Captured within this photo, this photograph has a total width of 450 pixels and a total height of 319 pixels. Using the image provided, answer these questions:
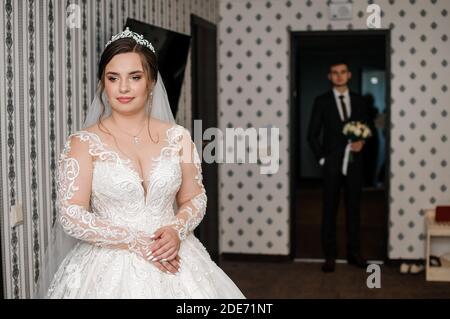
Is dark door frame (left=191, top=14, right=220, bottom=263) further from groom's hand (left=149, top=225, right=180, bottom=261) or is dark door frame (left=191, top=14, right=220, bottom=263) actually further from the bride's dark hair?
groom's hand (left=149, top=225, right=180, bottom=261)

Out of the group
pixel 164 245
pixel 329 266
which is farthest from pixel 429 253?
pixel 164 245

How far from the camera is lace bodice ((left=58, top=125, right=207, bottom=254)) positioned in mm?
2223

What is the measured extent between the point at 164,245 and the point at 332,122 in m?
3.44

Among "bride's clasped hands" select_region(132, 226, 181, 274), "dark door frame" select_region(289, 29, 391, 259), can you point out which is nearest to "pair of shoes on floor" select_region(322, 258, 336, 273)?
"dark door frame" select_region(289, 29, 391, 259)

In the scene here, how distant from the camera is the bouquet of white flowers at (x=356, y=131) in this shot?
5363 millimetres

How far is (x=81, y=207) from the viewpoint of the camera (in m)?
2.22

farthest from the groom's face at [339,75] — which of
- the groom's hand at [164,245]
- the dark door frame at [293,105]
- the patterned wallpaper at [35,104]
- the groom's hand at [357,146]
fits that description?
the groom's hand at [164,245]

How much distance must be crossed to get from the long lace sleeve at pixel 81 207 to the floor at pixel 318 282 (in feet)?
8.56

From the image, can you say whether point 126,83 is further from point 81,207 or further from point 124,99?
point 81,207

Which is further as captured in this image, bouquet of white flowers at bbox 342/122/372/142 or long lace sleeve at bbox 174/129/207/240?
bouquet of white flowers at bbox 342/122/372/142

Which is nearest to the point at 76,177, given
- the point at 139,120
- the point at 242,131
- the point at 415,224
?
the point at 139,120

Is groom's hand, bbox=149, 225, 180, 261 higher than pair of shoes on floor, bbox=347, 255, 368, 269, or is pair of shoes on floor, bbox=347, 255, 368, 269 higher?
groom's hand, bbox=149, 225, 180, 261

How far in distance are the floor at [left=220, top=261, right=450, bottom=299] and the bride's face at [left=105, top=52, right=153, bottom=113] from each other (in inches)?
106
